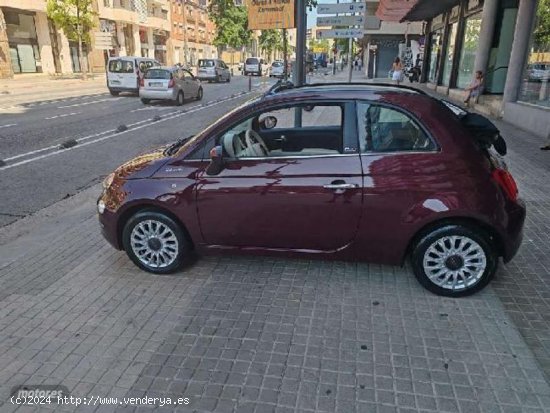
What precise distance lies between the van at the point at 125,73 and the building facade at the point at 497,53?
40.8 feet

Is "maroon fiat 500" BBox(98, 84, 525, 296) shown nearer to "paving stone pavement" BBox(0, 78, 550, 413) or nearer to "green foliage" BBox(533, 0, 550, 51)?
"paving stone pavement" BBox(0, 78, 550, 413)

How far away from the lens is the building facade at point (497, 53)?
1130 centimetres

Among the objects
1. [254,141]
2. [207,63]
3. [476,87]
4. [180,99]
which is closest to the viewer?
[254,141]

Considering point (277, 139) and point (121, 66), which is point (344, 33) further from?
point (121, 66)

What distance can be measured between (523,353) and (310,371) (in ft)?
4.68

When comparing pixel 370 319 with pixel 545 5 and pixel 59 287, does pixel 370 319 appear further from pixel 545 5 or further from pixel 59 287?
pixel 545 5

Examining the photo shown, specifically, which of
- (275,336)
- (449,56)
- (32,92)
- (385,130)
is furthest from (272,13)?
(32,92)

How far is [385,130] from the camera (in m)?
3.44

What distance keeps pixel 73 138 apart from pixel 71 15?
2595 centimetres

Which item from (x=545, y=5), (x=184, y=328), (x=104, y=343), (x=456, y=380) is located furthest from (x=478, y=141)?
(x=545, y=5)

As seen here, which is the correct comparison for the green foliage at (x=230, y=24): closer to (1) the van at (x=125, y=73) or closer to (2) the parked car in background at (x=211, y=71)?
(2) the parked car in background at (x=211, y=71)

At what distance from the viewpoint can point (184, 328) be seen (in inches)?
124

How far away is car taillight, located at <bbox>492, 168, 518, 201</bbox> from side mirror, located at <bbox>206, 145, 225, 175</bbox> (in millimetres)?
2142

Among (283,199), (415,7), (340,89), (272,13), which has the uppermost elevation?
(415,7)
